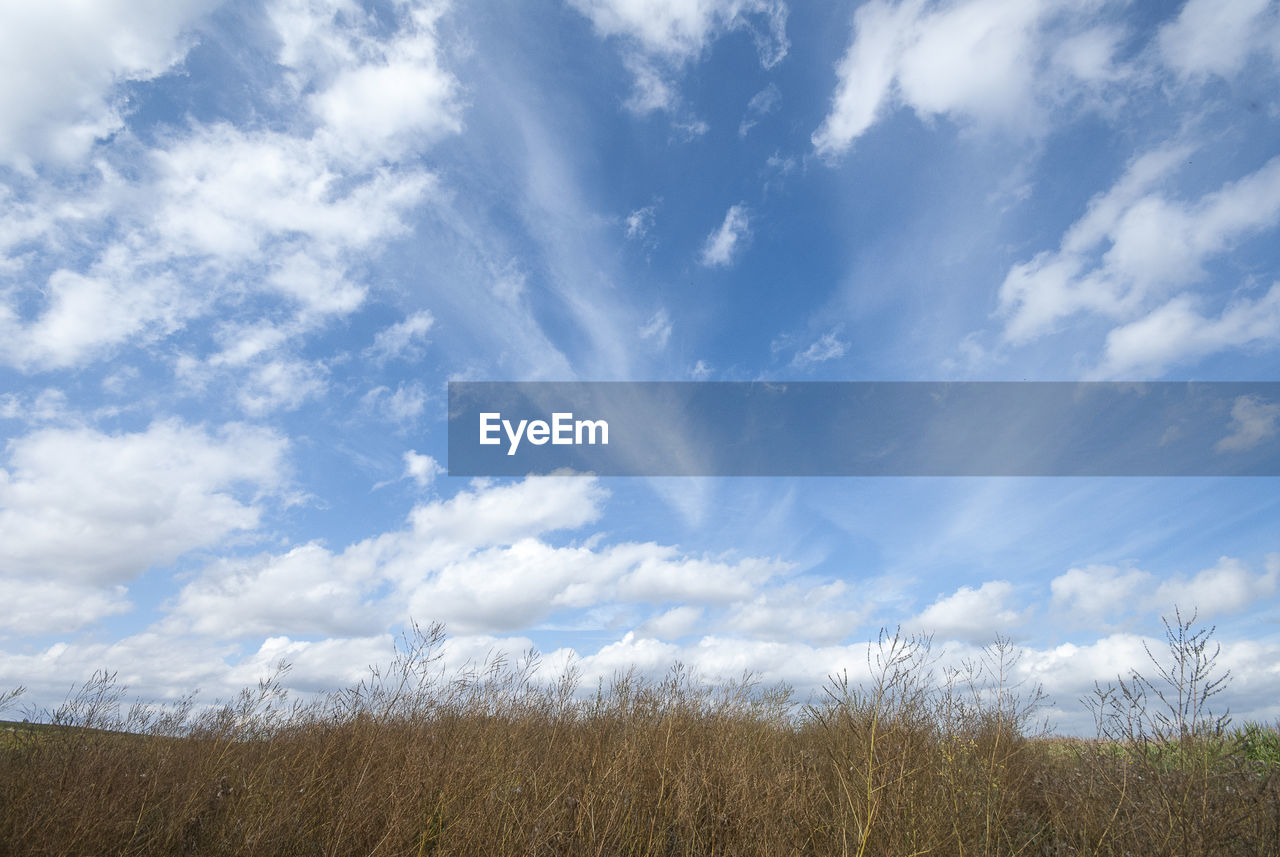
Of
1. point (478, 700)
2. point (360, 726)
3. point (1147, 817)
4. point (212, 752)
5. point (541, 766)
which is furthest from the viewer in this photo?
point (478, 700)

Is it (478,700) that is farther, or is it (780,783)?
(478,700)

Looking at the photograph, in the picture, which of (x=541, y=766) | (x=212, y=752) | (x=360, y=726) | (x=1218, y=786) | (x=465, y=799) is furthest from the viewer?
(x=360, y=726)

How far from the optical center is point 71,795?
18.4 ft

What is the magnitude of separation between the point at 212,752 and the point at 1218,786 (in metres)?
9.61

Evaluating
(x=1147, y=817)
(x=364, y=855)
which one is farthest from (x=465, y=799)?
(x=1147, y=817)

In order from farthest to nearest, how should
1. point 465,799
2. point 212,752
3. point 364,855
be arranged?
point 212,752 → point 465,799 → point 364,855

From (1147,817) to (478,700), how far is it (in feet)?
27.4

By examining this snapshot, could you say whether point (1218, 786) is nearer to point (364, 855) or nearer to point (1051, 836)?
point (1051, 836)

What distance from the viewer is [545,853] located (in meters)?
4.99

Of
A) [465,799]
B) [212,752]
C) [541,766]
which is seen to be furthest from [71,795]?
[541,766]

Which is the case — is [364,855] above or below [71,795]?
below

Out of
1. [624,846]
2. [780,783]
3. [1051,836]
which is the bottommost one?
[1051,836]

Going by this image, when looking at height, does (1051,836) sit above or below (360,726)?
below

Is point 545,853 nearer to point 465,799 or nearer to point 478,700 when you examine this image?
point 465,799
